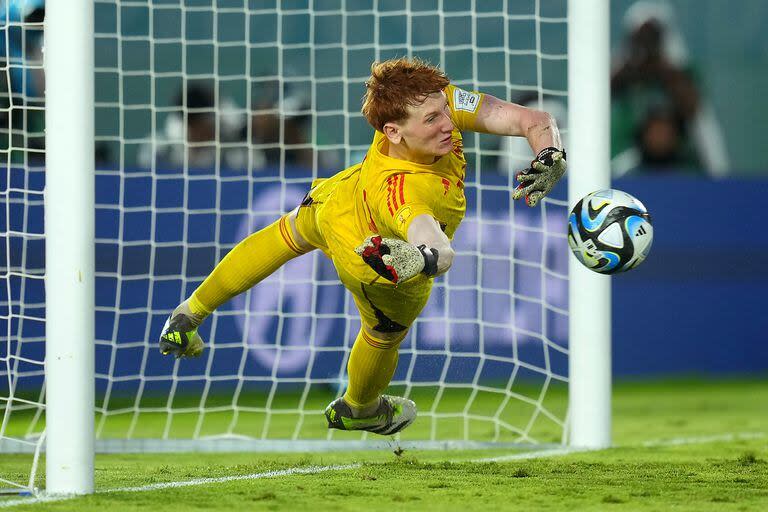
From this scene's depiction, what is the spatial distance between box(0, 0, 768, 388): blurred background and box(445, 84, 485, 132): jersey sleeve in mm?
2886

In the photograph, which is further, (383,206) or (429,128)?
(429,128)

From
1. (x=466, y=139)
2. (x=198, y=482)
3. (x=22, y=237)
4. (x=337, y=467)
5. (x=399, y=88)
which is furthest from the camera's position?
(x=466, y=139)

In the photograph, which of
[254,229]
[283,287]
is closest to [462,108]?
[283,287]

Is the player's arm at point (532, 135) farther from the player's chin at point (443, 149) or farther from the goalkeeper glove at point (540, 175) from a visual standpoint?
the player's chin at point (443, 149)

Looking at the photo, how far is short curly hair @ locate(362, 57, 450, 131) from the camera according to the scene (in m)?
4.84

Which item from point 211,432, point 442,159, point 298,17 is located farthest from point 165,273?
point 442,159

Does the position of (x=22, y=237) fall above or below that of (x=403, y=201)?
Result: below

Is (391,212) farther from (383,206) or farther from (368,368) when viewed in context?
(368,368)

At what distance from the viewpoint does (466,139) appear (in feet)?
30.7

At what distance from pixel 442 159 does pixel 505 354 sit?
442 cm

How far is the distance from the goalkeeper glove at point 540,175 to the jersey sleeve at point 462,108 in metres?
0.47

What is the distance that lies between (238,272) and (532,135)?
144cm

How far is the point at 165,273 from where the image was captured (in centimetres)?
874

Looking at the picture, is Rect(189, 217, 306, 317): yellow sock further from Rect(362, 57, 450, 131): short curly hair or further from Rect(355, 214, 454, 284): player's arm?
Rect(355, 214, 454, 284): player's arm
